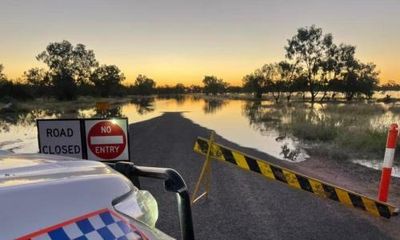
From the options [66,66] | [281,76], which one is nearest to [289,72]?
[281,76]

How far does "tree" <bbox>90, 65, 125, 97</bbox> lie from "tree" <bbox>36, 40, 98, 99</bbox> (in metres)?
14.3

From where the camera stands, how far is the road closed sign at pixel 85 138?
618 cm

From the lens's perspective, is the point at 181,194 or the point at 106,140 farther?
the point at 106,140

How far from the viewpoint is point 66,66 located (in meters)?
94.2

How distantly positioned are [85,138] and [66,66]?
94.0 metres

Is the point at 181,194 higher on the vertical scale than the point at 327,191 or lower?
higher

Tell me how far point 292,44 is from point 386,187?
221ft

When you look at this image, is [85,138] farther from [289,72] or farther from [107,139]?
[289,72]

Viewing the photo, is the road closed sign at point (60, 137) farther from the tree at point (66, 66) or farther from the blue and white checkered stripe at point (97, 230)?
the tree at point (66, 66)

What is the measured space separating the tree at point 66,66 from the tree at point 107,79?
14.3 meters

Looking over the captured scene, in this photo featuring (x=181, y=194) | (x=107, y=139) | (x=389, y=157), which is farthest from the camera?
(x=389, y=157)

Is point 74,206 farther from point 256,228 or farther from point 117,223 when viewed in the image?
point 256,228

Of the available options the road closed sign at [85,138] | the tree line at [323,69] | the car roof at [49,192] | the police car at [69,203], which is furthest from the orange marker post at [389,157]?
the tree line at [323,69]

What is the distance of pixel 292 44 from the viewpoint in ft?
232
